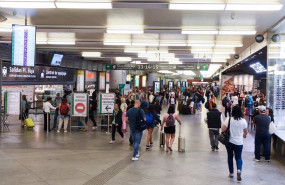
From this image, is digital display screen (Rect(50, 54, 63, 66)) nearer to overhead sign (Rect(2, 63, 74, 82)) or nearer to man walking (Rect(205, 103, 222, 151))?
overhead sign (Rect(2, 63, 74, 82))

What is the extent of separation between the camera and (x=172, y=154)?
10.2 m

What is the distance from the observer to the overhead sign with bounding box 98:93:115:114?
1506 cm

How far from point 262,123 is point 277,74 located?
3.59 meters

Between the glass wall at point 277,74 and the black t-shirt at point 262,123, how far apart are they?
3255mm

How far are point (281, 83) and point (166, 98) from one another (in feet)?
75.4

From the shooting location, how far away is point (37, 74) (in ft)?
Answer: 66.6

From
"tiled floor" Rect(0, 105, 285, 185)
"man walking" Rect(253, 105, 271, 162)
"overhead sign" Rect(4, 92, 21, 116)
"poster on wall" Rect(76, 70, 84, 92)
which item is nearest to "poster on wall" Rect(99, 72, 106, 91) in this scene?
"poster on wall" Rect(76, 70, 84, 92)

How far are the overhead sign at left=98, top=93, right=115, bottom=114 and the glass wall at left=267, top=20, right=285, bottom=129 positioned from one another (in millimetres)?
6210

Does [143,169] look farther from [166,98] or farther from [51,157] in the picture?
[166,98]

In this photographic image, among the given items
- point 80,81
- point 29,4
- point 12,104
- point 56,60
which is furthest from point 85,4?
point 80,81

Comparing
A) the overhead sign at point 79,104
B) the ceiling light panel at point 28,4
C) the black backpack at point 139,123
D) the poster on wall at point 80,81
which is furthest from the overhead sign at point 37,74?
the black backpack at point 139,123

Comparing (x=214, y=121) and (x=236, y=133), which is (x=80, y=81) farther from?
(x=236, y=133)

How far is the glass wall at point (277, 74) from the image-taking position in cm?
1223

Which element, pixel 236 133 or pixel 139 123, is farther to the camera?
pixel 139 123
